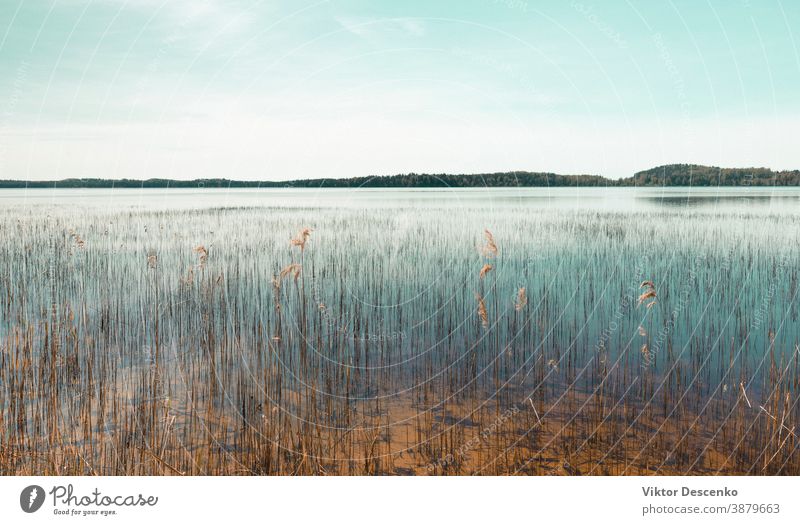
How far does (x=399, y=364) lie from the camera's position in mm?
6773

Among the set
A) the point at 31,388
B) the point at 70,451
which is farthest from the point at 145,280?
the point at 70,451

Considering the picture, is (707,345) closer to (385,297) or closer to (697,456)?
(697,456)

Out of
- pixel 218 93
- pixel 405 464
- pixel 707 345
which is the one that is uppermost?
pixel 218 93

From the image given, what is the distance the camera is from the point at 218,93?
714 centimetres

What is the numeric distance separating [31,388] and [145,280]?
4977mm
